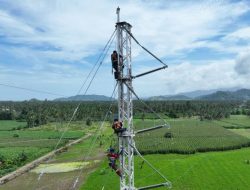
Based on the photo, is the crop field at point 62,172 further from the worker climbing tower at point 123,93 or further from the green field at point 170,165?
the worker climbing tower at point 123,93

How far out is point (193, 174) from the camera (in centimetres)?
3731

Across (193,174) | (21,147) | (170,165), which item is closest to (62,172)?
(170,165)

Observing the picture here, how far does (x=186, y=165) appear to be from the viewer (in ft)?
140

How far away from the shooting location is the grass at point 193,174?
109 feet

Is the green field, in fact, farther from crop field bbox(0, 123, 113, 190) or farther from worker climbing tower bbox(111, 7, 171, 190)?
worker climbing tower bbox(111, 7, 171, 190)

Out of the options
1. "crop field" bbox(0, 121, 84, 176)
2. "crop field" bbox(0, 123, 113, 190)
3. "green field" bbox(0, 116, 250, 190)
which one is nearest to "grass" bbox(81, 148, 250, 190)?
"green field" bbox(0, 116, 250, 190)

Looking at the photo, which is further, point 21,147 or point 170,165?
point 21,147

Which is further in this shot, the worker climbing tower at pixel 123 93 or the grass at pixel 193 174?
the grass at pixel 193 174

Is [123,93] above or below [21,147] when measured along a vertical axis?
above

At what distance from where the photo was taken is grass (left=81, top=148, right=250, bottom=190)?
33.2m

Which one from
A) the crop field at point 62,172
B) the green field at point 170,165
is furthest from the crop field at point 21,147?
the crop field at point 62,172

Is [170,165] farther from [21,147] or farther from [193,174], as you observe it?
[21,147]

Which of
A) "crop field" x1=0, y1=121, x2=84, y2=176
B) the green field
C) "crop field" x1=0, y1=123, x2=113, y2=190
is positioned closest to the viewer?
the green field

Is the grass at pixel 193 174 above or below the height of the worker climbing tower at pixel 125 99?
below
